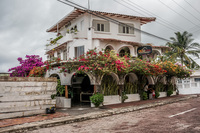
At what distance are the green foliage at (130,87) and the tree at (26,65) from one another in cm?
1387

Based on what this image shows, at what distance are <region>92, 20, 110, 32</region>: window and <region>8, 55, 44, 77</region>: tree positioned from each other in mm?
10370

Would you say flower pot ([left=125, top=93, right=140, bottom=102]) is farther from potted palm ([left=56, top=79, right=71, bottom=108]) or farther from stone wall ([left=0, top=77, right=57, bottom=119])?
stone wall ([left=0, top=77, right=57, bottom=119])

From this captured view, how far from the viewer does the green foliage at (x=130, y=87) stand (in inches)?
698

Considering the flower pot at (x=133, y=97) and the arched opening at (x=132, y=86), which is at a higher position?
the arched opening at (x=132, y=86)

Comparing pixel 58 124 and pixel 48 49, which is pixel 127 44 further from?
pixel 58 124

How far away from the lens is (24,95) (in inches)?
405

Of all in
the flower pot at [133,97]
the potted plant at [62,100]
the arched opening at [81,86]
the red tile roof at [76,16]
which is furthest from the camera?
the red tile roof at [76,16]

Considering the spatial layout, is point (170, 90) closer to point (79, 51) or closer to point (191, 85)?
point (191, 85)

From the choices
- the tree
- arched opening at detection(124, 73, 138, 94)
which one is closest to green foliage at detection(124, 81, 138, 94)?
arched opening at detection(124, 73, 138, 94)

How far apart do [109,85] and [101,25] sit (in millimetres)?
8858

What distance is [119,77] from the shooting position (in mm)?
16641

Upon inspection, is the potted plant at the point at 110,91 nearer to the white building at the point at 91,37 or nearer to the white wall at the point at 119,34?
the white building at the point at 91,37

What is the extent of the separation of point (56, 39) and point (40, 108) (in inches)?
546

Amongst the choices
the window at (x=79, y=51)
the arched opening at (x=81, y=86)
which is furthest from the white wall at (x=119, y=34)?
the arched opening at (x=81, y=86)
